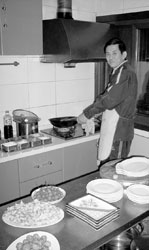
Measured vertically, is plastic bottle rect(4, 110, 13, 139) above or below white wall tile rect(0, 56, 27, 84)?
below

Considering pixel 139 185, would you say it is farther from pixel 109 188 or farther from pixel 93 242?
pixel 93 242

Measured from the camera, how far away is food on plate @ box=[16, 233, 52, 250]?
1035 millimetres

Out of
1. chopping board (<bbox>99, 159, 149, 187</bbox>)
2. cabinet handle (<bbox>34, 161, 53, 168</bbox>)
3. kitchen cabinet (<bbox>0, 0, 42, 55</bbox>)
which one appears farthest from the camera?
cabinet handle (<bbox>34, 161, 53, 168</bbox>)

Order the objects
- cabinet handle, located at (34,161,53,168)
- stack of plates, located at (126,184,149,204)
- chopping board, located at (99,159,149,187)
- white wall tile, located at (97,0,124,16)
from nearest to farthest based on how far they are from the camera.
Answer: stack of plates, located at (126,184,149,204), chopping board, located at (99,159,149,187), cabinet handle, located at (34,161,53,168), white wall tile, located at (97,0,124,16)

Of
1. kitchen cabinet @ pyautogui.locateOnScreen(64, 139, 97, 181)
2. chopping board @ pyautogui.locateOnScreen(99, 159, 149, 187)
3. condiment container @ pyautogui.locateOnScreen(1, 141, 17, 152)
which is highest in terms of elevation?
condiment container @ pyautogui.locateOnScreen(1, 141, 17, 152)

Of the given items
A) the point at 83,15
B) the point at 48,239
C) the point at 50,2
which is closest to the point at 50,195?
the point at 48,239

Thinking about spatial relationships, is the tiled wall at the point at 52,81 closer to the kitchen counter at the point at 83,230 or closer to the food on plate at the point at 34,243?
the kitchen counter at the point at 83,230

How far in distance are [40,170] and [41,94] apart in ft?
2.49

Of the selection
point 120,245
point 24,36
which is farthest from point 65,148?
point 120,245

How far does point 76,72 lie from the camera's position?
2.96 metres

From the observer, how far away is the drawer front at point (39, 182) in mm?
2283

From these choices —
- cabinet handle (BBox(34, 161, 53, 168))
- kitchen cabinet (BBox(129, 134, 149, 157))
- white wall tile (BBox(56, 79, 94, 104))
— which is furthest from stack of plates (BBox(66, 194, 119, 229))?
white wall tile (BBox(56, 79, 94, 104))

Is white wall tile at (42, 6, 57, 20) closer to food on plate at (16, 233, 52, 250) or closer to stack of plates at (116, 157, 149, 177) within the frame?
stack of plates at (116, 157, 149, 177)

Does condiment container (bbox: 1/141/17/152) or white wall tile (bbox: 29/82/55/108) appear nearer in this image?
condiment container (bbox: 1/141/17/152)
